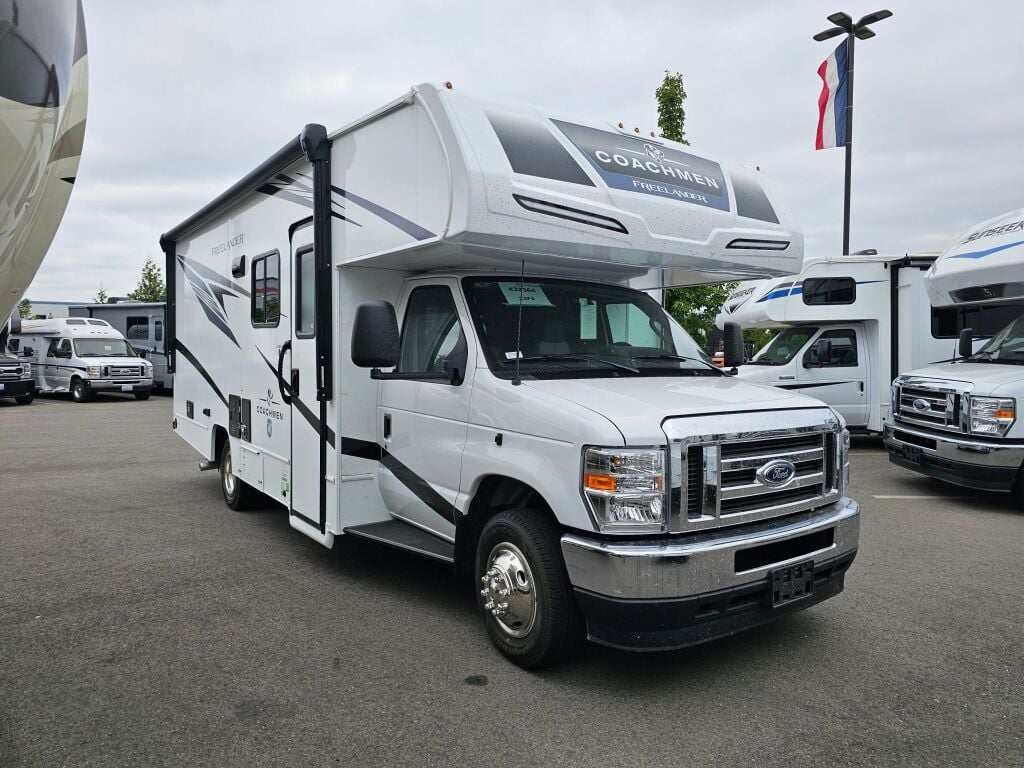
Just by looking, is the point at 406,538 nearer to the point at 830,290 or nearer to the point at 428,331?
the point at 428,331

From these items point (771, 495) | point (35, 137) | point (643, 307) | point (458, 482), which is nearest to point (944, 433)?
point (643, 307)

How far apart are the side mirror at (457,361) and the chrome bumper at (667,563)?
124cm

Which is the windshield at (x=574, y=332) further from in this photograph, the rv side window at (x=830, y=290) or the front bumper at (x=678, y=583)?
the rv side window at (x=830, y=290)

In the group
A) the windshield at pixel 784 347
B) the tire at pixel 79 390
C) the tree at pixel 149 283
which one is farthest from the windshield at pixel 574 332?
the tree at pixel 149 283

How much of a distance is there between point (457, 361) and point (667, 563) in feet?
5.79

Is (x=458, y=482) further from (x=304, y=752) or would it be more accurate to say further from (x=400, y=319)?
(x=304, y=752)

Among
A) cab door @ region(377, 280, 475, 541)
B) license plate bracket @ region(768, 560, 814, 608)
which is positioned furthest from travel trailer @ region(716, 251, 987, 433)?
license plate bracket @ region(768, 560, 814, 608)

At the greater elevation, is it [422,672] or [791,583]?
[791,583]

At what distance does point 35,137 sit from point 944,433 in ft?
27.8

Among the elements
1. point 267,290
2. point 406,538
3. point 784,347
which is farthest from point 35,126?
point 784,347

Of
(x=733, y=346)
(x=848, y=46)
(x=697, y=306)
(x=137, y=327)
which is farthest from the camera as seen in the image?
(x=137, y=327)

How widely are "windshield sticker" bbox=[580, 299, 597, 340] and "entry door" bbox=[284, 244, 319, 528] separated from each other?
6.07 feet

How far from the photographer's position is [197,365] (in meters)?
8.62

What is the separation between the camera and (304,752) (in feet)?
10.9
